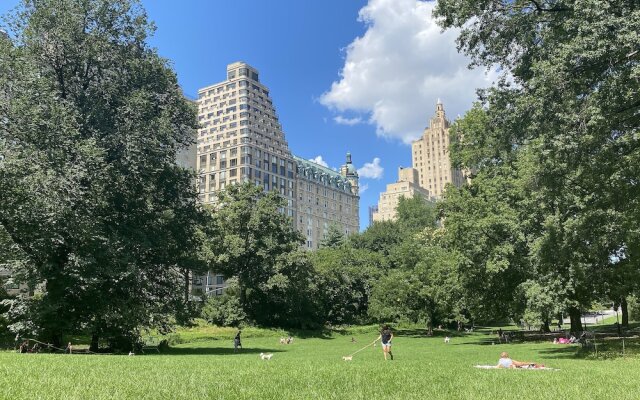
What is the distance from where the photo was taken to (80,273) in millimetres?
25219

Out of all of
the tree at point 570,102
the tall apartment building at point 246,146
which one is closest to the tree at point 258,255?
the tree at point 570,102

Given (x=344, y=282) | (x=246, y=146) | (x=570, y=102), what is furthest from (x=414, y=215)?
(x=570, y=102)

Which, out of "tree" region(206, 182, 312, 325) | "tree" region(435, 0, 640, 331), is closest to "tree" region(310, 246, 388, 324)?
"tree" region(206, 182, 312, 325)

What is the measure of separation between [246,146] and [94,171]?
107 m

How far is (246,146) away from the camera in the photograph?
13150 centimetres

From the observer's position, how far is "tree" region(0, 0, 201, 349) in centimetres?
2475

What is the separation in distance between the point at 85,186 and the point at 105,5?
11478 mm

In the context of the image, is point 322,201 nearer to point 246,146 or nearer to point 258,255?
point 246,146

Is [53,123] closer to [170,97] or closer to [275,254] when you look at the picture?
[170,97]

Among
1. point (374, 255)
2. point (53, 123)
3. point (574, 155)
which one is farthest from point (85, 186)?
point (374, 255)

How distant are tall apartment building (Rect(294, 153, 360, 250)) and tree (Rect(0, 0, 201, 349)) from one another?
119 meters

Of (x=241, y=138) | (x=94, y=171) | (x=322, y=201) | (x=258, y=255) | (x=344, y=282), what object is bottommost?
(x=344, y=282)

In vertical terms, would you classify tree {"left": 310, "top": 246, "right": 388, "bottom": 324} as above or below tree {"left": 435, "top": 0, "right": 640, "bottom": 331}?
below

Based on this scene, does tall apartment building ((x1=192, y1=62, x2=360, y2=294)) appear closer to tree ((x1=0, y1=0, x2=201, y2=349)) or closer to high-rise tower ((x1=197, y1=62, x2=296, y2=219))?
high-rise tower ((x1=197, y1=62, x2=296, y2=219))
